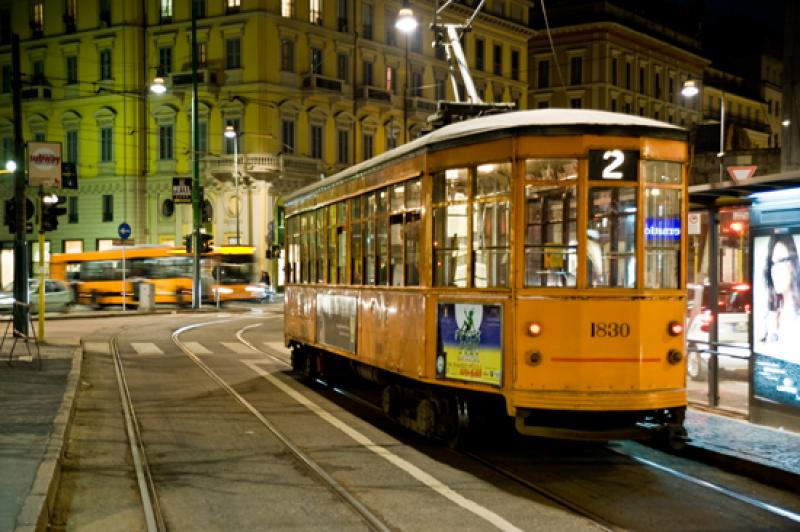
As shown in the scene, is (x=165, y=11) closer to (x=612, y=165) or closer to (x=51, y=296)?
(x=51, y=296)

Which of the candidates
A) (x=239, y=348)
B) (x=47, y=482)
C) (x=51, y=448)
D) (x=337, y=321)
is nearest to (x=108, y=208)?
(x=239, y=348)

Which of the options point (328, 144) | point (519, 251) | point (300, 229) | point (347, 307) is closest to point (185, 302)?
point (328, 144)

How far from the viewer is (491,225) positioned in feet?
29.1

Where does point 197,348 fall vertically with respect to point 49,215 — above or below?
below

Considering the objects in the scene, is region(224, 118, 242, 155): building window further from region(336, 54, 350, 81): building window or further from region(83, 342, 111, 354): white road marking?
region(83, 342, 111, 354): white road marking

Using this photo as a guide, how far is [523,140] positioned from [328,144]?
44.9 m

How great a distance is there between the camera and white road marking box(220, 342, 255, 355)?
20750 mm

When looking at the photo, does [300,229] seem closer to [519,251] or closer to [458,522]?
[519,251]

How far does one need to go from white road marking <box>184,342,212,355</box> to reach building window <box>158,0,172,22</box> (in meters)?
33.2

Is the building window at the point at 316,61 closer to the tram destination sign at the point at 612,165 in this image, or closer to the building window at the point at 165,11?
the building window at the point at 165,11

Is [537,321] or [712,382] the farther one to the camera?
[712,382]

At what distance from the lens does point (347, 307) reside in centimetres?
1230

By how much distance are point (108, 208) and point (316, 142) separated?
12229mm

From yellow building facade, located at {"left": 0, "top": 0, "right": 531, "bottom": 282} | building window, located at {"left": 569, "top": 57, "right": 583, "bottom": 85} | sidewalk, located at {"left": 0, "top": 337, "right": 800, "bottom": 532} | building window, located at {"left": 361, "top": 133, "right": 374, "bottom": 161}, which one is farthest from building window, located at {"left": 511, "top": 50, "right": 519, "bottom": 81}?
sidewalk, located at {"left": 0, "top": 337, "right": 800, "bottom": 532}
